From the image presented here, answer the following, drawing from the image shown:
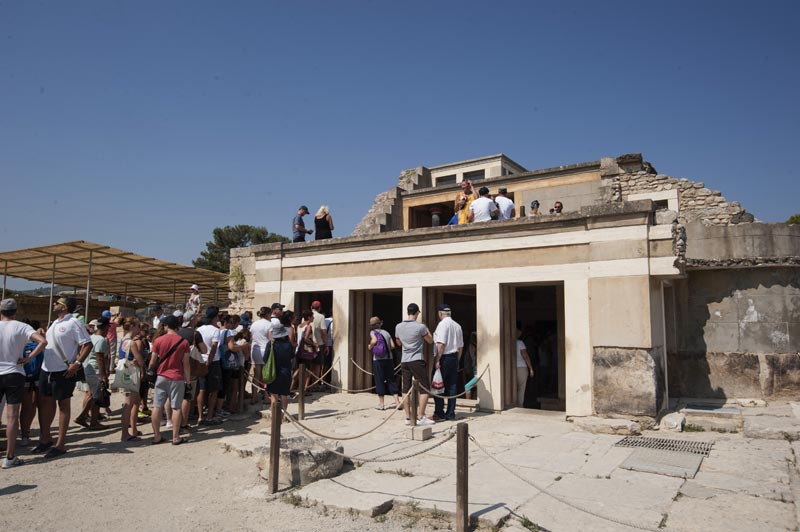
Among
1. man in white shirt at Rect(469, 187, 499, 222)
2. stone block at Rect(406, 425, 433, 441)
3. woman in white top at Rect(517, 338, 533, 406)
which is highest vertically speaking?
man in white shirt at Rect(469, 187, 499, 222)

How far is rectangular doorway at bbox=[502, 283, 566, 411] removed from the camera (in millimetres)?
10102

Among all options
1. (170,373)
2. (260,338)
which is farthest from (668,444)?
(170,373)

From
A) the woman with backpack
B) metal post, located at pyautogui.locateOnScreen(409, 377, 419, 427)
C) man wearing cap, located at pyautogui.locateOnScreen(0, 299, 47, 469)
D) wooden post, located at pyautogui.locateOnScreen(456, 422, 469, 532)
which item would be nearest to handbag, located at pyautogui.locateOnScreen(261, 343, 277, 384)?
the woman with backpack

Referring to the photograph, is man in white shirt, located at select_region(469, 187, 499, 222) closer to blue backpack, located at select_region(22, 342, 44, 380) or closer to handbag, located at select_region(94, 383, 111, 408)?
handbag, located at select_region(94, 383, 111, 408)

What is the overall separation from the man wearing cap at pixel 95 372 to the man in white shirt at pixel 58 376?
45.1 inches

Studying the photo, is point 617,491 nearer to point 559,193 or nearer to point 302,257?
point 302,257

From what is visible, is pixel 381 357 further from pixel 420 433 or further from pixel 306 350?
pixel 420 433

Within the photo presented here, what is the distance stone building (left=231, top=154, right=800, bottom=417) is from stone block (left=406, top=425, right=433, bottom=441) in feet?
8.44

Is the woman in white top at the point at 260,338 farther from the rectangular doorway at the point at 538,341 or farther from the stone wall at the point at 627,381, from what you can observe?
the stone wall at the point at 627,381

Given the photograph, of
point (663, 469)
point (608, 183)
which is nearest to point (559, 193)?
point (608, 183)

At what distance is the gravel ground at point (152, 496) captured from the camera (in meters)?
4.86

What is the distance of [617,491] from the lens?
17.1 ft

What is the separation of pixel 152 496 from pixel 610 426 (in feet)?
20.0

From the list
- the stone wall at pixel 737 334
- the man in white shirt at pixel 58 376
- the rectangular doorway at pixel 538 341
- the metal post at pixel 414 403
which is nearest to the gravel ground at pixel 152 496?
the man in white shirt at pixel 58 376
